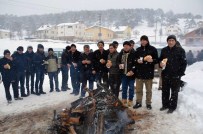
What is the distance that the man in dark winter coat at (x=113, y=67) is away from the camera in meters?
8.15

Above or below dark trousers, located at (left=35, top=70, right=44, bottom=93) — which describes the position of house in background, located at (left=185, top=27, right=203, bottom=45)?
above

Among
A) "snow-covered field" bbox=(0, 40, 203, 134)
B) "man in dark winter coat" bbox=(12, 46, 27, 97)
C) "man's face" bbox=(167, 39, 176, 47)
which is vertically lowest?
"snow-covered field" bbox=(0, 40, 203, 134)

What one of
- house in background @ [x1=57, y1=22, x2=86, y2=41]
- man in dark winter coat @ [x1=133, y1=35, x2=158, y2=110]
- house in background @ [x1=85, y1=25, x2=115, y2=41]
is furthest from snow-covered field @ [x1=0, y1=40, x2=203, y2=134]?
house in background @ [x1=57, y1=22, x2=86, y2=41]

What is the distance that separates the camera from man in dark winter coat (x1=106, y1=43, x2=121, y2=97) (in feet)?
26.7

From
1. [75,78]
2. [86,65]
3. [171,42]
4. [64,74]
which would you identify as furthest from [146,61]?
[64,74]

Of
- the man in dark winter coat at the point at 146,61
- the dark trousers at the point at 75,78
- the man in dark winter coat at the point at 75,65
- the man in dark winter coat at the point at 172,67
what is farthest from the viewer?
the dark trousers at the point at 75,78

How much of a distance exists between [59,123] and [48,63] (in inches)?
196

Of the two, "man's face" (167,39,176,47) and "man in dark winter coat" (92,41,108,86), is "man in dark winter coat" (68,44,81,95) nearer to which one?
"man in dark winter coat" (92,41,108,86)

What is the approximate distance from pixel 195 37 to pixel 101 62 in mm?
52340

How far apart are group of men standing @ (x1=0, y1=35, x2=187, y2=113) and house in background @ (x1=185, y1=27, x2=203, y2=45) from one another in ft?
158

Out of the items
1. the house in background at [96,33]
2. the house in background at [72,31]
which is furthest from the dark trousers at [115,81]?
the house in background at [72,31]

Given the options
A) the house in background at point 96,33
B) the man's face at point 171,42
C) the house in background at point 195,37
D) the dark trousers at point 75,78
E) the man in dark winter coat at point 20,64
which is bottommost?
the dark trousers at point 75,78

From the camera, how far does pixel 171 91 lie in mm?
6840

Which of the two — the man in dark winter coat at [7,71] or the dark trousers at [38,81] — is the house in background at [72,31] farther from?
the man in dark winter coat at [7,71]
